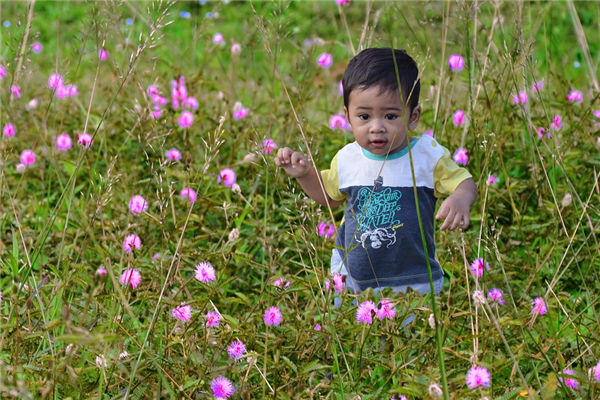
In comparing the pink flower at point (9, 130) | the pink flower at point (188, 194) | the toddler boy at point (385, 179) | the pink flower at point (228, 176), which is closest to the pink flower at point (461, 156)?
the toddler boy at point (385, 179)

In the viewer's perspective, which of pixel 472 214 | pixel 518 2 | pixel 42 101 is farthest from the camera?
pixel 42 101

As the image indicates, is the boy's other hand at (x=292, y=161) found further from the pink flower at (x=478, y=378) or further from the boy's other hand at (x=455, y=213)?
the pink flower at (x=478, y=378)

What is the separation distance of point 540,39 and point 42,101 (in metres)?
3.05

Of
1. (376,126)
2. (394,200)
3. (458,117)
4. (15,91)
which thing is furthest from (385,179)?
(15,91)

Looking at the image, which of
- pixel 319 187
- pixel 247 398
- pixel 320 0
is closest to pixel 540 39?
pixel 320 0

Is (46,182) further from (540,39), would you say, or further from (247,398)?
(540,39)

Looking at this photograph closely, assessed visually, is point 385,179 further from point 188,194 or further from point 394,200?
point 188,194

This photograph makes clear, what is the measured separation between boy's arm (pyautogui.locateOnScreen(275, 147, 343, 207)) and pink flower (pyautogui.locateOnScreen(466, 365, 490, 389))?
0.59 meters

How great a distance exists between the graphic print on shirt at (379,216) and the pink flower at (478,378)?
1.72 ft

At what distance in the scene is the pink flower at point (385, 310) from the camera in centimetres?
177

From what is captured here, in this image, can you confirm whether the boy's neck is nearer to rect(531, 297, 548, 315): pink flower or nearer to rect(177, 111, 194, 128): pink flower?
rect(531, 297, 548, 315): pink flower

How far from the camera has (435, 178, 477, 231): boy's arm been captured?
5.87 ft

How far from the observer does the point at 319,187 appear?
2.03m

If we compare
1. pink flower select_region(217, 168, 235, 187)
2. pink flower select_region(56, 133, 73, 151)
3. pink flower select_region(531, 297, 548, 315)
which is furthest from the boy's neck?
pink flower select_region(56, 133, 73, 151)
